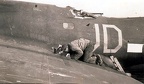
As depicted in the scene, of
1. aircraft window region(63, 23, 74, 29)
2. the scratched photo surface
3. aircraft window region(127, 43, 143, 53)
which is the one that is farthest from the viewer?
aircraft window region(127, 43, 143, 53)

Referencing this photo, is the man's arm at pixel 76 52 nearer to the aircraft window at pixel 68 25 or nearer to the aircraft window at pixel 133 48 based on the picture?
the aircraft window at pixel 68 25

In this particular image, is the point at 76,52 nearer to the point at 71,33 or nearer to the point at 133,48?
the point at 71,33

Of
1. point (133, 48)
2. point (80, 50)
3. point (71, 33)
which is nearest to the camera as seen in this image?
point (80, 50)

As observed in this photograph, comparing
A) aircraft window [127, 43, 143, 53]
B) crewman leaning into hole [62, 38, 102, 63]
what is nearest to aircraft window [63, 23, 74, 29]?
crewman leaning into hole [62, 38, 102, 63]

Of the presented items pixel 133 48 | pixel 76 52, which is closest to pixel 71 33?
pixel 76 52

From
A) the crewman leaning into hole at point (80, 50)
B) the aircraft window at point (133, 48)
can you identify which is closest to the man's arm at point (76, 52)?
the crewman leaning into hole at point (80, 50)

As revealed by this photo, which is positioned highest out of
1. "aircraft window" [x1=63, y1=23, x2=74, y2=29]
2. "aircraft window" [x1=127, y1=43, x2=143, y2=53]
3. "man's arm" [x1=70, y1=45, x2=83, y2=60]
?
"aircraft window" [x1=63, y1=23, x2=74, y2=29]

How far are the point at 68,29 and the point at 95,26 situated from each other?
0.92ft

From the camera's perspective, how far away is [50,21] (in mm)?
2850

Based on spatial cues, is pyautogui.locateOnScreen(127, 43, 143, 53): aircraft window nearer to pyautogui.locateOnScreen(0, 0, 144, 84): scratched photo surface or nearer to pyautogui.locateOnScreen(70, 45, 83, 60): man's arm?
pyautogui.locateOnScreen(0, 0, 144, 84): scratched photo surface

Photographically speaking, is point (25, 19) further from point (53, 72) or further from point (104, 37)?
point (53, 72)

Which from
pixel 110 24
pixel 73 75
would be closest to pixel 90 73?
pixel 73 75

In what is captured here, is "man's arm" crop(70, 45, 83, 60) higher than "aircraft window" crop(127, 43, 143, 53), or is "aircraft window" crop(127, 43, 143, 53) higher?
"man's arm" crop(70, 45, 83, 60)

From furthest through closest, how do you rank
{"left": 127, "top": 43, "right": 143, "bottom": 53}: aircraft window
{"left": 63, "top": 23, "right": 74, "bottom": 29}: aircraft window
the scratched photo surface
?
{"left": 127, "top": 43, "right": 143, "bottom": 53}: aircraft window → {"left": 63, "top": 23, "right": 74, "bottom": 29}: aircraft window → the scratched photo surface
